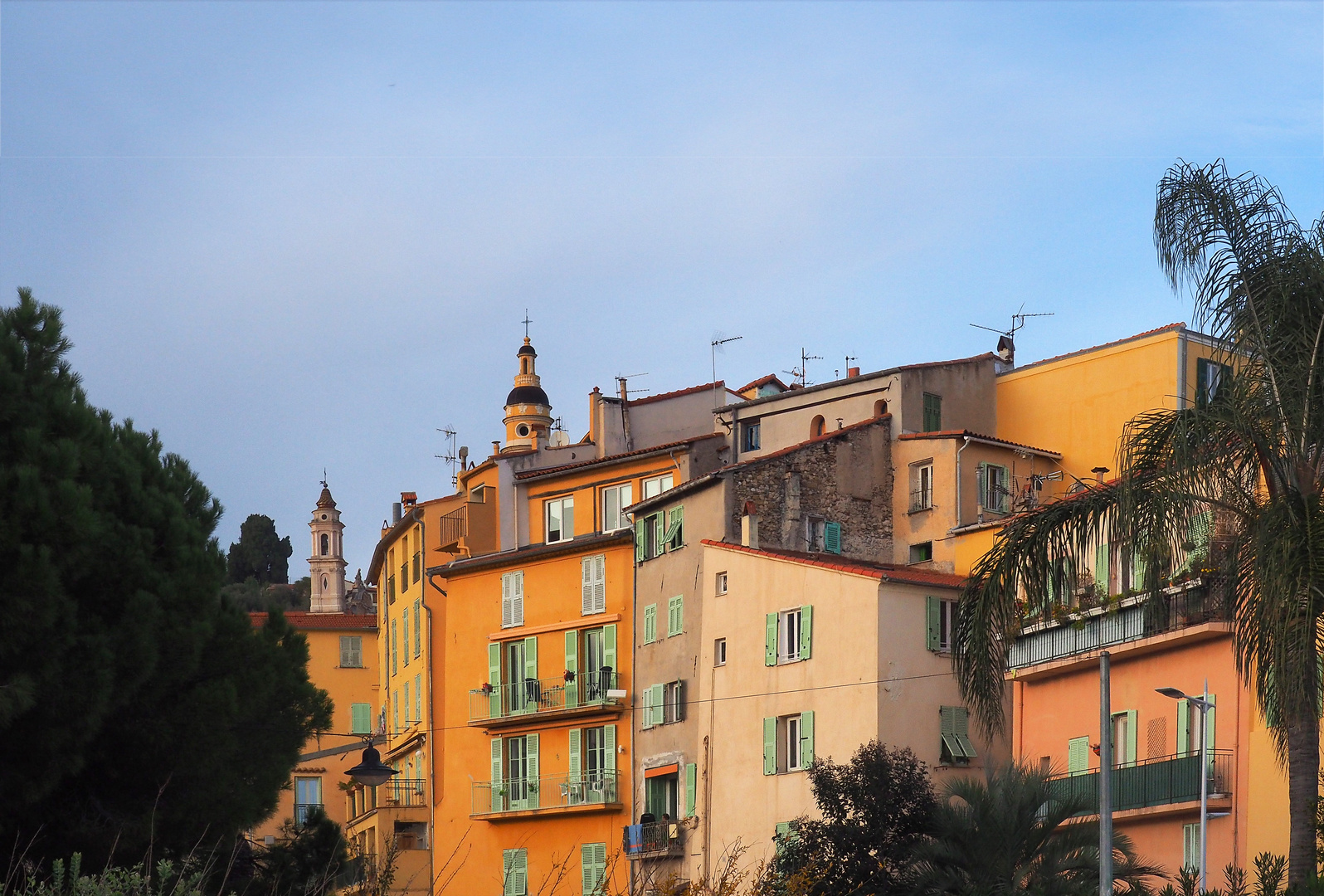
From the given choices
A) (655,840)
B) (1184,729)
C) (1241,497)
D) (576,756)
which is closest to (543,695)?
(576,756)

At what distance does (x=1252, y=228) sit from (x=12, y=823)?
49.1 feet

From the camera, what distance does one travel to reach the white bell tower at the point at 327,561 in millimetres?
143250

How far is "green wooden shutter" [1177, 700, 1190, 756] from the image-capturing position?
35.9m

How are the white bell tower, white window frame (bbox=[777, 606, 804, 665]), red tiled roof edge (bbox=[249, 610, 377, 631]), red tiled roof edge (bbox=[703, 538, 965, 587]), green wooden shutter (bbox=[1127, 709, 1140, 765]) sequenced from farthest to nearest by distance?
1. the white bell tower
2. red tiled roof edge (bbox=[249, 610, 377, 631])
3. white window frame (bbox=[777, 606, 804, 665])
4. red tiled roof edge (bbox=[703, 538, 965, 587])
5. green wooden shutter (bbox=[1127, 709, 1140, 765])

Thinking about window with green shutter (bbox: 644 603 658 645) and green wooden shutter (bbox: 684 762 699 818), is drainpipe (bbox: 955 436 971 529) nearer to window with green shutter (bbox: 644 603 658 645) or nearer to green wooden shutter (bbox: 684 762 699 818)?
window with green shutter (bbox: 644 603 658 645)

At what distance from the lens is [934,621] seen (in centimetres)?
4294

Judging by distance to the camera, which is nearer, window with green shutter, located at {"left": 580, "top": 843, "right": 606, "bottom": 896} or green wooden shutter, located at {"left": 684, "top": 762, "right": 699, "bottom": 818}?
green wooden shutter, located at {"left": 684, "top": 762, "right": 699, "bottom": 818}

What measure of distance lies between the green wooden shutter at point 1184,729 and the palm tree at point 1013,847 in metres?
7.60

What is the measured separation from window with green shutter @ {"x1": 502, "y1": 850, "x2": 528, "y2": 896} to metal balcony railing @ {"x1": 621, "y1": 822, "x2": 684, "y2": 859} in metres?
5.24

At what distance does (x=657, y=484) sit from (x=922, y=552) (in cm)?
939

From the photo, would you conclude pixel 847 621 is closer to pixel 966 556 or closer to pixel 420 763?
pixel 966 556

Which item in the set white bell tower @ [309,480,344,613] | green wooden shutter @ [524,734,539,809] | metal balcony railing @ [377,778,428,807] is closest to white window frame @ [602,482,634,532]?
green wooden shutter @ [524,734,539,809]

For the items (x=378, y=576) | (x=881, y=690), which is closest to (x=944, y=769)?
(x=881, y=690)

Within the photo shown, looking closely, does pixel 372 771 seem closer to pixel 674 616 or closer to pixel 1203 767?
pixel 1203 767
